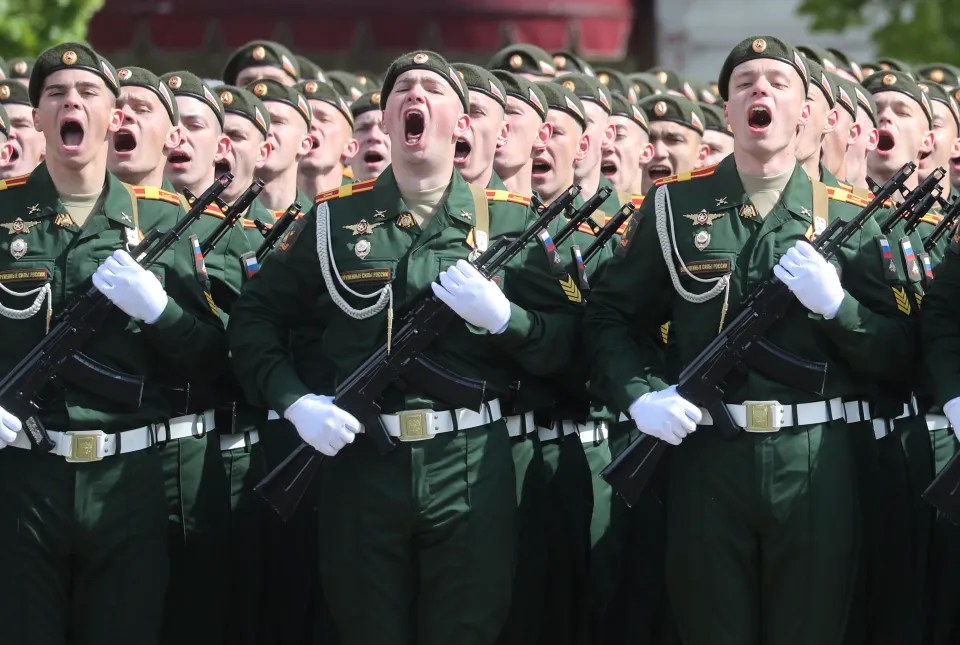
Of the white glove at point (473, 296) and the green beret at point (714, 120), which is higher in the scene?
the green beret at point (714, 120)

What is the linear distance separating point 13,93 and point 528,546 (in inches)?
170

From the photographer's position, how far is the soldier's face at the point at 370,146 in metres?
10.2

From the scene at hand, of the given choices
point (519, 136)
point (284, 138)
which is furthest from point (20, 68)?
point (519, 136)

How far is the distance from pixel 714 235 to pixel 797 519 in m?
1.04

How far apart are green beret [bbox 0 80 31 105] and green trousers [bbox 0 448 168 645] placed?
3.51m

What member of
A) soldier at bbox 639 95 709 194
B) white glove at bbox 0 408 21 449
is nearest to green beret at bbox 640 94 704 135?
soldier at bbox 639 95 709 194

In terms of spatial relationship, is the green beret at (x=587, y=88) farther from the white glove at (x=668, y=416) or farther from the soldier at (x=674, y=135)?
the white glove at (x=668, y=416)

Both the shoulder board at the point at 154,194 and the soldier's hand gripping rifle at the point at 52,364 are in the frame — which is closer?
the soldier's hand gripping rifle at the point at 52,364

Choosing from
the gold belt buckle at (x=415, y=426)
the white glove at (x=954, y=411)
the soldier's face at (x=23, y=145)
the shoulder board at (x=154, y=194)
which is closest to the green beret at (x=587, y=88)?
the soldier's face at (x=23, y=145)

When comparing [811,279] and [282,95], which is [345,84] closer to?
[282,95]

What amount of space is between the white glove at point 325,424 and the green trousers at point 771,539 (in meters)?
1.22

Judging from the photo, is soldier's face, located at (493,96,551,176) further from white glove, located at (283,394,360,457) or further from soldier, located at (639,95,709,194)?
white glove, located at (283,394,360,457)

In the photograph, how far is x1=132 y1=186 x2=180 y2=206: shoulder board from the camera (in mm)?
7723

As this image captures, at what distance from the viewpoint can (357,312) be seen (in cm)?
713
